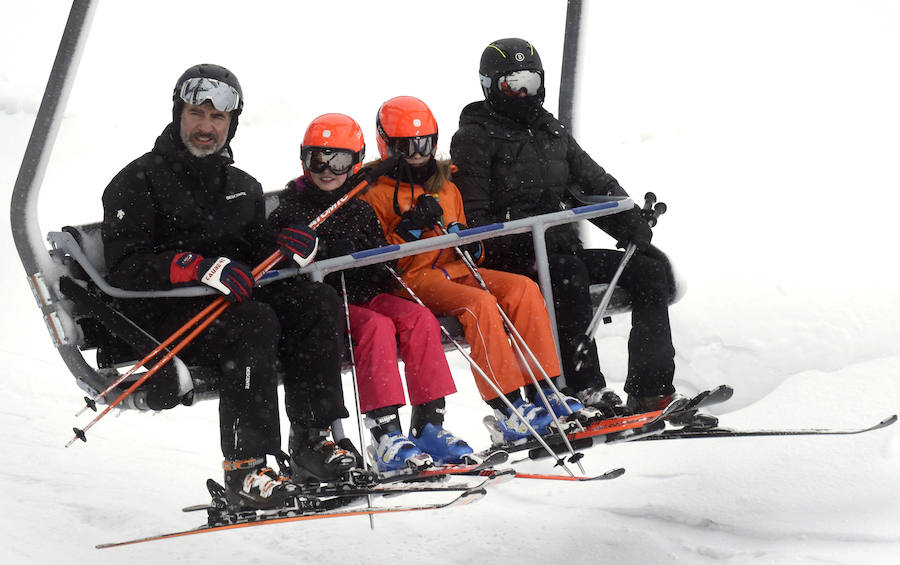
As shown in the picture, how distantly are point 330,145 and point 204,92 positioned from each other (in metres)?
0.61

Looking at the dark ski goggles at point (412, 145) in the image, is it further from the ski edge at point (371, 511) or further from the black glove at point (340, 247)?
the ski edge at point (371, 511)

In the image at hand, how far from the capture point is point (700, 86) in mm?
14805

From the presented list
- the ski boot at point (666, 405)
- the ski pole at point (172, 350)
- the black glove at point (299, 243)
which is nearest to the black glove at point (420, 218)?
the black glove at point (299, 243)

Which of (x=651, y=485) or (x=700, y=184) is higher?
(x=700, y=184)

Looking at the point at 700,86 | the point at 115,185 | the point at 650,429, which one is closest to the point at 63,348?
the point at 115,185

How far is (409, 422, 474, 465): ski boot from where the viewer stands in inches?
161

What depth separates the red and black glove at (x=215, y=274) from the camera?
154 inches

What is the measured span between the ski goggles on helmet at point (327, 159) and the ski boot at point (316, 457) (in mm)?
1132

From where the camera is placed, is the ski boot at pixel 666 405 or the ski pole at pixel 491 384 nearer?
the ski pole at pixel 491 384

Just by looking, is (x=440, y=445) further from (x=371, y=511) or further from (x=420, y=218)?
(x=420, y=218)

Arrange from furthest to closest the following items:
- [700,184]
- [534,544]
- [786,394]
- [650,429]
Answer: [700,184], [786,394], [534,544], [650,429]

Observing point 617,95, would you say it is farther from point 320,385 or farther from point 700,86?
point 320,385

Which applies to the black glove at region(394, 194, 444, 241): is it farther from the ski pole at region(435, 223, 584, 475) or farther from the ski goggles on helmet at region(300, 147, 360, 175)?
the ski goggles on helmet at region(300, 147, 360, 175)

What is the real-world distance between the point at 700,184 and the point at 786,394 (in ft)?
14.6
